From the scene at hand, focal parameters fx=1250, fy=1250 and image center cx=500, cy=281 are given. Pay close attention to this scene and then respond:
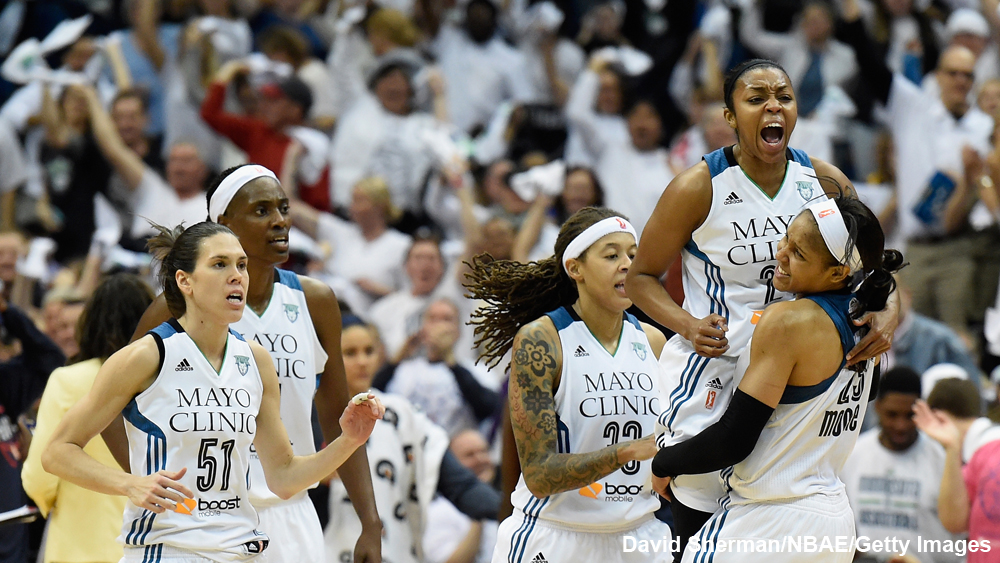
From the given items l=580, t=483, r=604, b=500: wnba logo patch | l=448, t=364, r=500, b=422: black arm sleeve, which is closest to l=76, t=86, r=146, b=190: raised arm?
l=448, t=364, r=500, b=422: black arm sleeve

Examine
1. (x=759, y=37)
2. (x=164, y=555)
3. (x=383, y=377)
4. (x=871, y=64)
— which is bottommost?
(x=164, y=555)

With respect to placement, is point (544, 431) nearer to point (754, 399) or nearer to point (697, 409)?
point (697, 409)

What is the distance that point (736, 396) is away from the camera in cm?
410

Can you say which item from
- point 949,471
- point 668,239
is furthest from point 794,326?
point 949,471

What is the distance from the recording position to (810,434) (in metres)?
4.14

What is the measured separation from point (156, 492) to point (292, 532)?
1.27m

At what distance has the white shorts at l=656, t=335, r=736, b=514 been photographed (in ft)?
14.7

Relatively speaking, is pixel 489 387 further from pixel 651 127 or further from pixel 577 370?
pixel 577 370

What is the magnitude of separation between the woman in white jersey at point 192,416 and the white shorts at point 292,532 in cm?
67

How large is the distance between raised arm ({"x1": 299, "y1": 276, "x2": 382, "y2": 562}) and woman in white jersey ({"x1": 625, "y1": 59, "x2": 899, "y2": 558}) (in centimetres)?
130

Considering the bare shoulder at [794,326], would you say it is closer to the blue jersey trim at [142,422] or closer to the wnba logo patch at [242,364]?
the wnba logo patch at [242,364]

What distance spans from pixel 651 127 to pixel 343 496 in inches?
214

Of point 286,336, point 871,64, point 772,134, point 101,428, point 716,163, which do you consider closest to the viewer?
point 101,428

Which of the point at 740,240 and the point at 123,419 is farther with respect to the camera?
the point at 123,419
